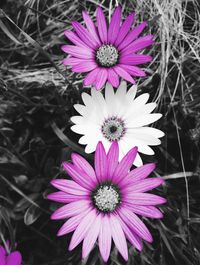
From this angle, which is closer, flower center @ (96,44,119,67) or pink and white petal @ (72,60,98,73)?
pink and white petal @ (72,60,98,73)

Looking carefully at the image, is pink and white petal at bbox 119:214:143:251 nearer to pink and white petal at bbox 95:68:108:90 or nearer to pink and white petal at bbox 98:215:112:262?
pink and white petal at bbox 98:215:112:262

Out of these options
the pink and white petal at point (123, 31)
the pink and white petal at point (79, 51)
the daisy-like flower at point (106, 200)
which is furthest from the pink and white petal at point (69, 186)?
the pink and white petal at point (123, 31)

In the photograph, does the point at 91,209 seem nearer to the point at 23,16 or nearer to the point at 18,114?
the point at 18,114

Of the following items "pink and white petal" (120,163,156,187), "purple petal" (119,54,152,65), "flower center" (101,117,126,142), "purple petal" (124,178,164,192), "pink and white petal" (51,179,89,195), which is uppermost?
"purple petal" (119,54,152,65)

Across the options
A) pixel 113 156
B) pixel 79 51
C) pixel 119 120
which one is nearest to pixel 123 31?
pixel 79 51

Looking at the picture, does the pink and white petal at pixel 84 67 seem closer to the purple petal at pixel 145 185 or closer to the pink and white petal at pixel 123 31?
the pink and white petal at pixel 123 31

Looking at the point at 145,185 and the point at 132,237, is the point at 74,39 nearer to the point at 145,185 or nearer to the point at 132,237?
the point at 145,185

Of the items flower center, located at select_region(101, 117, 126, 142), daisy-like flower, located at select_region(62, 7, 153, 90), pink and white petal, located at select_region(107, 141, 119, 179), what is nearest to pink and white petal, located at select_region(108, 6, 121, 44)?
daisy-like flower, located at select_region(62, 7, 153, 90)
